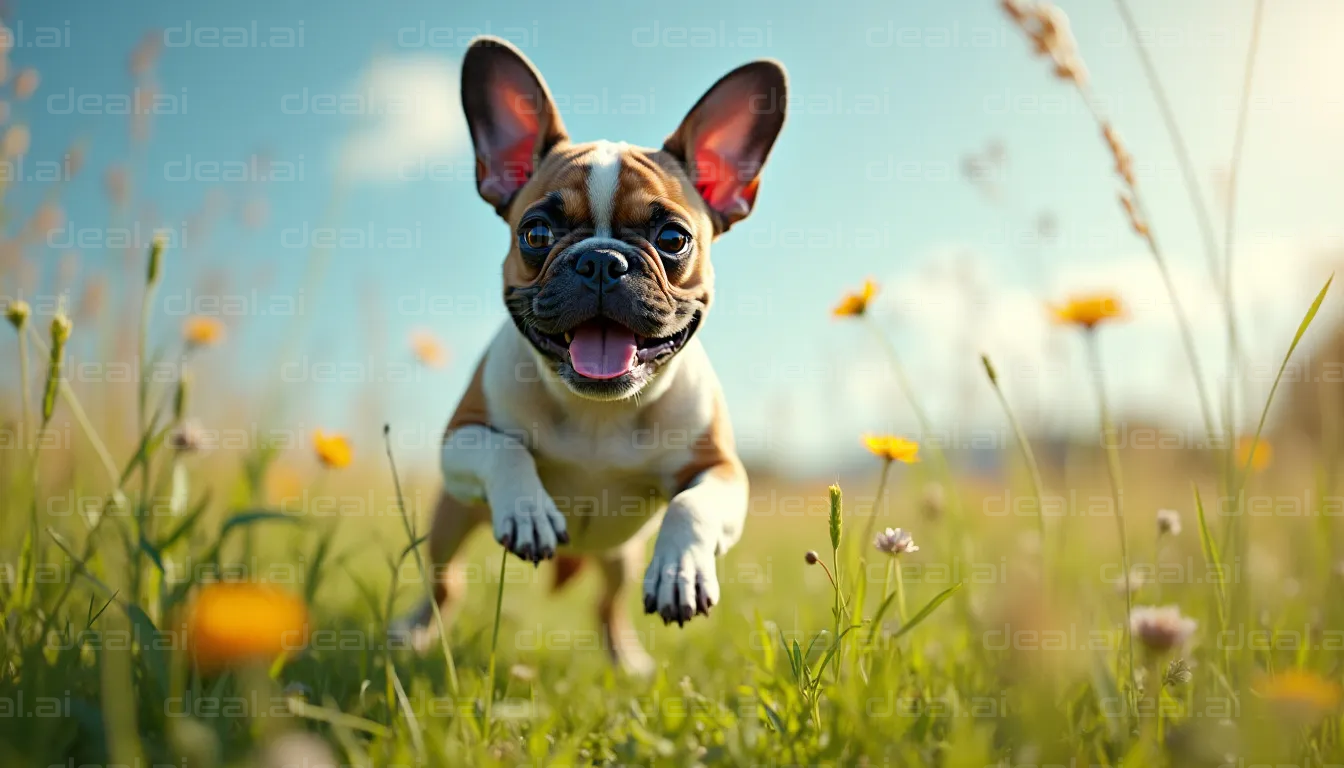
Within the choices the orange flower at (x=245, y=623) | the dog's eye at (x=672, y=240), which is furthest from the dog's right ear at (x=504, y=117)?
the orange flower at (x=245, y=623)

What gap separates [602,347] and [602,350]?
0.03 ft

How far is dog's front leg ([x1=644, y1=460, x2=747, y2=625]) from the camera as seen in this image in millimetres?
2057

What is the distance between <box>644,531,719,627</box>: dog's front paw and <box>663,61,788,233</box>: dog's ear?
1.47 metres

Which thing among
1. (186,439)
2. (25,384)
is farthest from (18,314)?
(186,439)

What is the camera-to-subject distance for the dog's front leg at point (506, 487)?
2.17 m

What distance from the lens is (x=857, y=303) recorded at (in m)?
2.78

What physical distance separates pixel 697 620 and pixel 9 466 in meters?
2.80

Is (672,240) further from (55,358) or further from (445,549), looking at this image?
(55,358)

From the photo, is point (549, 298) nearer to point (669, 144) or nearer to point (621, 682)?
point (669, 144)

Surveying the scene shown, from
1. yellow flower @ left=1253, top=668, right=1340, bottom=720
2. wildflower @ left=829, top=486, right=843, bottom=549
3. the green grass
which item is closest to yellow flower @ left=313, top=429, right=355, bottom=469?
the green grass

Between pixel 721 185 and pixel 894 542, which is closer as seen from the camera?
pixel 894 542

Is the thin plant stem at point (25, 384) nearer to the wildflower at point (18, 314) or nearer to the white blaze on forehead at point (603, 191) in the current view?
the wildflower at point (18, 314)

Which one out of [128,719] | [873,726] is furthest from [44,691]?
[873,726]

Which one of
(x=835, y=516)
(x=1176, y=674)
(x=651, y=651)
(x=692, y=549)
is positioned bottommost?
(x=651, y=651)
